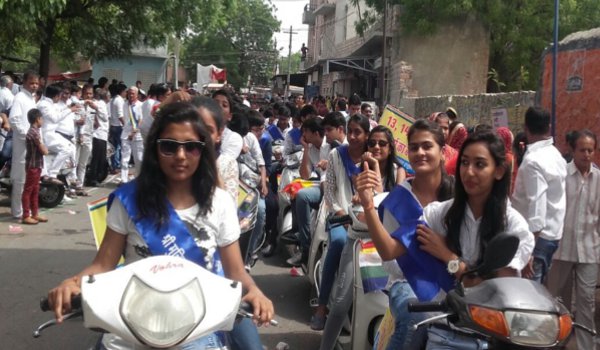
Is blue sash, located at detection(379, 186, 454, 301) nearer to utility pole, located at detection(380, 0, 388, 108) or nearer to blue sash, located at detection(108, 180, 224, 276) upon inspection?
blue sash, located at detection(108, 180, 224, 276)

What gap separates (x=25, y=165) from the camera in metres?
9.07

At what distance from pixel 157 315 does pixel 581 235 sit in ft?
13.7

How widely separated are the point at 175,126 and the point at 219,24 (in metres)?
18.8

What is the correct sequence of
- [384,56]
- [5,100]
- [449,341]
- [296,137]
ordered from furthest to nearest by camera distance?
[384,56] → [5,100] → [296,137] → [449,341]

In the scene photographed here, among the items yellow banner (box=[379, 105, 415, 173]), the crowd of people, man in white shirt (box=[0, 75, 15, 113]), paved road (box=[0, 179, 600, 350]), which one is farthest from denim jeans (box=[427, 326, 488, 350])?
man in white shirt (box=[0, 75, 15, 113])

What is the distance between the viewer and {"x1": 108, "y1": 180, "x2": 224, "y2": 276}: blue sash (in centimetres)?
261

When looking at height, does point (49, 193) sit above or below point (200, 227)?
below

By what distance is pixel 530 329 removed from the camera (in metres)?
2.01

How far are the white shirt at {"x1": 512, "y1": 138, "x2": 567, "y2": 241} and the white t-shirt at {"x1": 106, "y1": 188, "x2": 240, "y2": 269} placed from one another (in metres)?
2.71

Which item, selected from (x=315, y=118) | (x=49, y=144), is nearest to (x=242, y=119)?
(x=315, y=118)

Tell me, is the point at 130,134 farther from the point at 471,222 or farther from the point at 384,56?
the point at 384,56

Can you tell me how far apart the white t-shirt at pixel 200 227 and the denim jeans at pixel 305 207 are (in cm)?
406

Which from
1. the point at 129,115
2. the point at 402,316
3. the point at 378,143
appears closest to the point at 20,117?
the point at 129,115

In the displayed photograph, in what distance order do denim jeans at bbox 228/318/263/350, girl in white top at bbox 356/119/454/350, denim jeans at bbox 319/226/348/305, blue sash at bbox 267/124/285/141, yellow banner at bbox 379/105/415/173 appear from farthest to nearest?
blue sash at bbox 267/124/285/141 < yellow banner at bbox 379/105/415/173 < denim jeans at bbox 319/226/348/305 < girl in white top at bbox 356/119/454/350 < denim jeans at bbox 228/318/263/350
